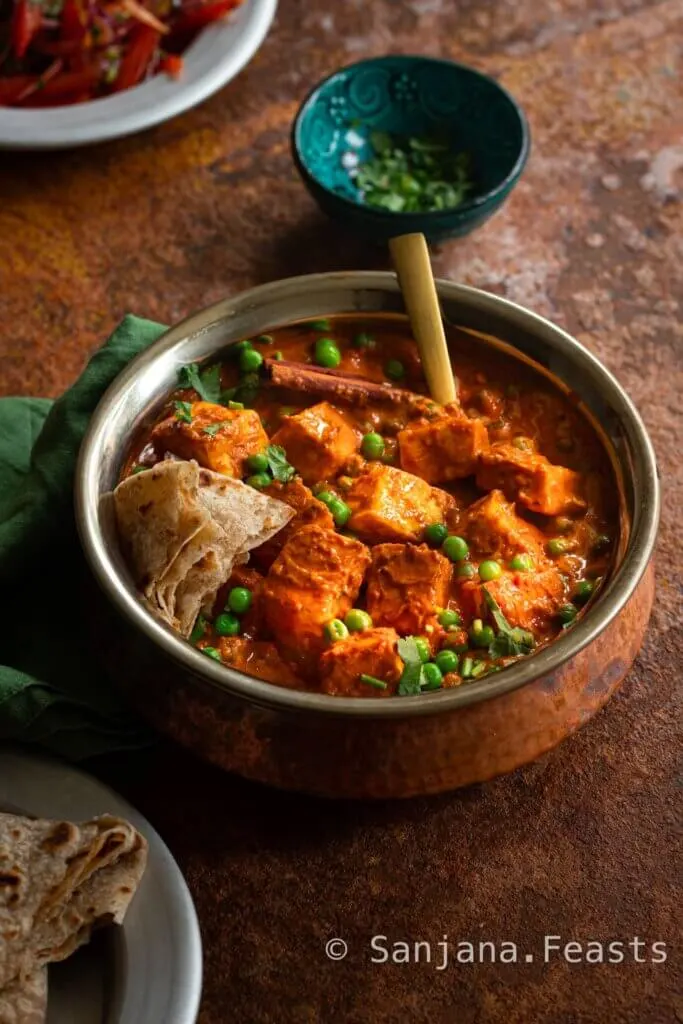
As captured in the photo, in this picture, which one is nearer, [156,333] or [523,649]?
[523,649]

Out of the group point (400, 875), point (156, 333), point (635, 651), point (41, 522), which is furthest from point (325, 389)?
point (400, 875)

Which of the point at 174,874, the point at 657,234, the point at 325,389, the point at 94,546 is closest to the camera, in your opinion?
the point at 174,874

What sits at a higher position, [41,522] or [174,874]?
[41,522]

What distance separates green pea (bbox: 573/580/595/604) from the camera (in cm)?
290

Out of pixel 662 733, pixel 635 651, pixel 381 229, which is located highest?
pixel 381 229

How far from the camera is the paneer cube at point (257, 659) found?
2.77m

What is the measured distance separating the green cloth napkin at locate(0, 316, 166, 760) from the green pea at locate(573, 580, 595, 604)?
43.2 inches

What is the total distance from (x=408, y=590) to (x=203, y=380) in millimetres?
890

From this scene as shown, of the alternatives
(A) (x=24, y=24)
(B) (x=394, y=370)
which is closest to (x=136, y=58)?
(A) (x=24, y=24)

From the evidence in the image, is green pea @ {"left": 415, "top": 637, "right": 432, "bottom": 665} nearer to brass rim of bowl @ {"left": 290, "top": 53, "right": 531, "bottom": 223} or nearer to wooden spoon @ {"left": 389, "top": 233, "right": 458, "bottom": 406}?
wooden spoon @ {"left": 389, "top": 233, "right": 458, "bottom": 406}

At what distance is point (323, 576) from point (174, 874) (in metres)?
0.73

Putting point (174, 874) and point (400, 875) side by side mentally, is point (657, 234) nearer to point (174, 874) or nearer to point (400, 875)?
point (400, 875)

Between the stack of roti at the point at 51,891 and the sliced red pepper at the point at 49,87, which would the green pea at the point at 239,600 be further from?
the sliced red pepper at the point at 49,87

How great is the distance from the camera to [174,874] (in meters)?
2.58
